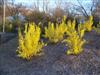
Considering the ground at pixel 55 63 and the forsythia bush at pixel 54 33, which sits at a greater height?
the forsythia bush at pixel 54 33

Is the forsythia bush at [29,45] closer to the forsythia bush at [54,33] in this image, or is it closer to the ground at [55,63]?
the ground at [55,63]

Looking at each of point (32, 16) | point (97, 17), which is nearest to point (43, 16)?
point (32, 16)

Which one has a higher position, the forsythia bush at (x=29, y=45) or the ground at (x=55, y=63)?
the forsythia bush at (x=29, y=45)

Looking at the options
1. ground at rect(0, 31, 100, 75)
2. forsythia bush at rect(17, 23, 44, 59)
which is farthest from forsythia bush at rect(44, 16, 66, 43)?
forsythia bush at rect(17, 23, 44, 59)

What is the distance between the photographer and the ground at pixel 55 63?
24.6 ft

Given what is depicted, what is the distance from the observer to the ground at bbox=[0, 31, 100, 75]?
7.49 m

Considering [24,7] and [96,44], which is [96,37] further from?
[24,7]

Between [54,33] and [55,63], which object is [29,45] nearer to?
[55,63]

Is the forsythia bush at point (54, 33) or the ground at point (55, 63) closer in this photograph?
the ground at point (55, 63)

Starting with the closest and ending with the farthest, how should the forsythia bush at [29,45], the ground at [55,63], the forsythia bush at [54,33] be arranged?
1. the ground at [55,63]
2. the forsythia bush at [29,45]
3. the forsythia bush at [54,33]

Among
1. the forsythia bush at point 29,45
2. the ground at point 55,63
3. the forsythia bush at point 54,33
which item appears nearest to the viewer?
the ground at point 55,63

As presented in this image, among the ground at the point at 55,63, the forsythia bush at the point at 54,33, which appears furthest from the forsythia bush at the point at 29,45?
the forsythia bush at the point at 54,33

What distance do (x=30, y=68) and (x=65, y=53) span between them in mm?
1317

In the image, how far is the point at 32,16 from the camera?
55.1ft
